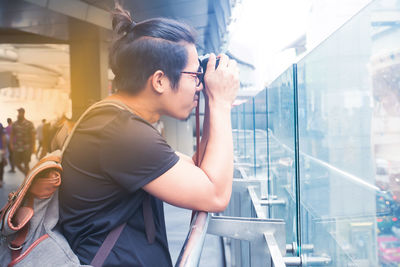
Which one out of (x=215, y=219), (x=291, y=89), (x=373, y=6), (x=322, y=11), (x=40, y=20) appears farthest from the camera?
(x=322, y=11)

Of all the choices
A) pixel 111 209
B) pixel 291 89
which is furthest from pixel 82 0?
pixel 111 209

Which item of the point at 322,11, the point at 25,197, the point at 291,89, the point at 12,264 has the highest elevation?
the point at 322,11

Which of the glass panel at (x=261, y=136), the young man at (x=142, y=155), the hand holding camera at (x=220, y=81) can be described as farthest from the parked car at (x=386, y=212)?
the glass panel at (x=261, y=136)

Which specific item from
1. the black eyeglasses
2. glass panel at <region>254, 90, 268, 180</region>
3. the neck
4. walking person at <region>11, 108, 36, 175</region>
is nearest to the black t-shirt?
the neck

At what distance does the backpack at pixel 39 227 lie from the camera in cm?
84

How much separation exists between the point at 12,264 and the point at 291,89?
1.08 metres

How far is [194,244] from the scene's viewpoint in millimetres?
803

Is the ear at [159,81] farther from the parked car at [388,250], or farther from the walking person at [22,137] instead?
the walking person at [22,137]

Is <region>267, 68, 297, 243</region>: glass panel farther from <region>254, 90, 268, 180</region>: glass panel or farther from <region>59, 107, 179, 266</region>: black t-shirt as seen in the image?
<region>59, 107, 179, 266</region>: black t-shirt

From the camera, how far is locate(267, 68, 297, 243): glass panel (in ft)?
4.91

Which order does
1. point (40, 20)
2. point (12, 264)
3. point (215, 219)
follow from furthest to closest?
point (40, 20) → point (215, 219) → point (12, 264)

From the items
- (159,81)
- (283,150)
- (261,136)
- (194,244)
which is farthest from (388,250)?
(261,136)

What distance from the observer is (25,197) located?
2.89 ft

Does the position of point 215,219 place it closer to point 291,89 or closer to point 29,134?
point 291,89
